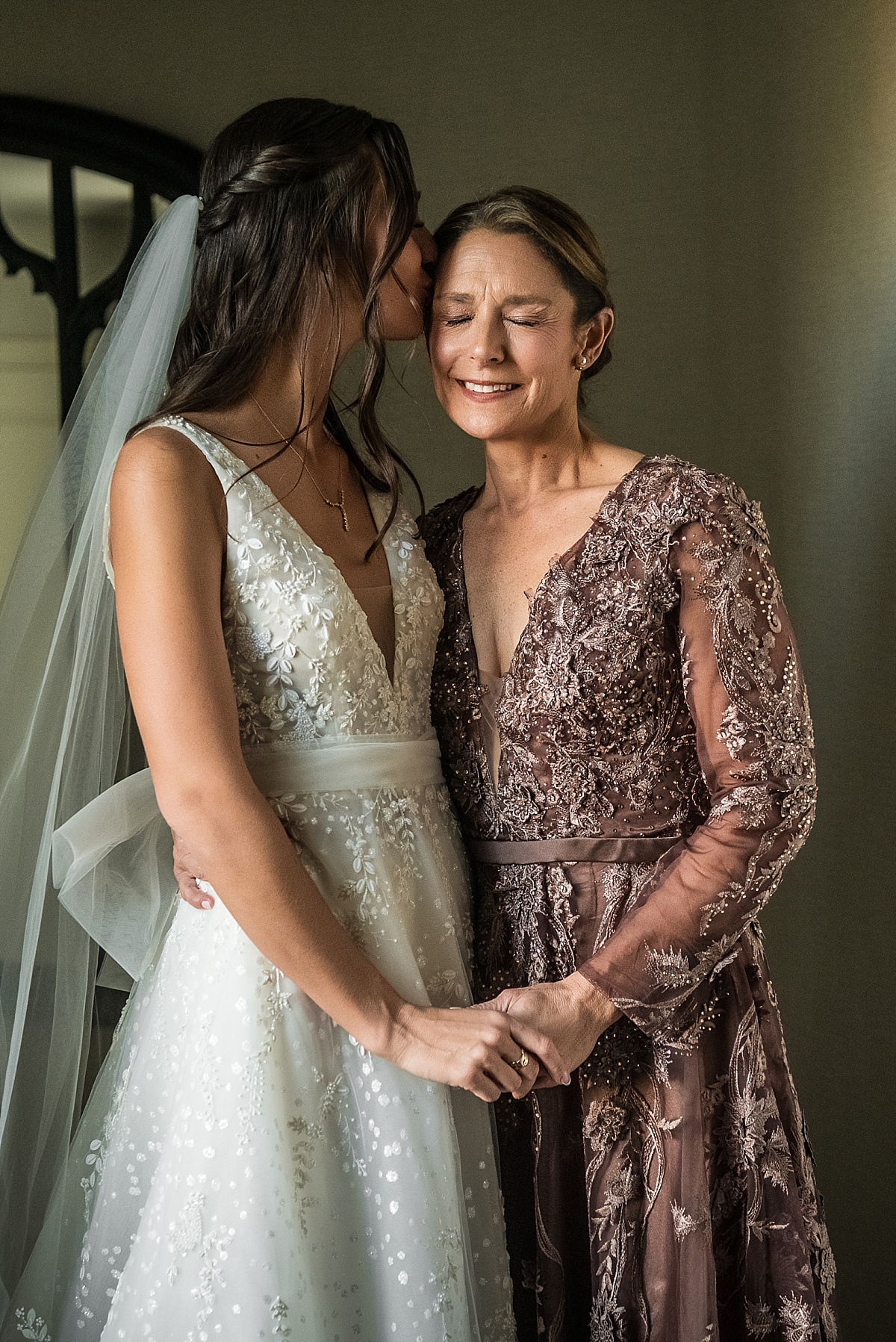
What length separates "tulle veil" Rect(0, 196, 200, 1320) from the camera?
57.7 inches

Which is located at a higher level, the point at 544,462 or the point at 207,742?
the point at 544,462

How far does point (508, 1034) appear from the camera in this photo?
4.56 feet

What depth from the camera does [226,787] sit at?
50.1 inches

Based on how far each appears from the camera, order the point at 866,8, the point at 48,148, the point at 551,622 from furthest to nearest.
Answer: the point at 48,148
the point at 866,8
the point at 551,622

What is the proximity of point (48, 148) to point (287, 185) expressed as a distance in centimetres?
142

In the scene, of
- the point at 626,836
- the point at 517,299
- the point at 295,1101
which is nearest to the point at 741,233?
the point at 517,299

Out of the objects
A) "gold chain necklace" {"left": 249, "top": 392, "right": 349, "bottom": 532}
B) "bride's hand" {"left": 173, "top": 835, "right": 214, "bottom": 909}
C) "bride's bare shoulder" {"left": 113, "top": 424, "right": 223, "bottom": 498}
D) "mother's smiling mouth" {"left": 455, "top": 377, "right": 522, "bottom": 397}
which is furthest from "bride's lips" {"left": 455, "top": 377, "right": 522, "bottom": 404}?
"bride's hand" {"left": 173, "top": 835, "right": 214, "bottom": 909}

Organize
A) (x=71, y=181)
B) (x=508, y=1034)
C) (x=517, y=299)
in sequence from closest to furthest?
(x=508, y=1034) < (x=517, y=299) < (x=71, y=181)

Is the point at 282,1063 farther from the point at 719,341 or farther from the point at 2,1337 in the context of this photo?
the point at 719,341

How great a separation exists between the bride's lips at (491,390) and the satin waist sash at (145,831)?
46 centimetres

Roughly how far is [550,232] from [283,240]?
0.38 metres

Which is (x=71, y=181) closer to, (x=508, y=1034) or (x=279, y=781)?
(x=279, y=781)

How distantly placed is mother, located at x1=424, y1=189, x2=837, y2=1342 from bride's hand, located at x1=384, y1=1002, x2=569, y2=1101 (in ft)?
0.14

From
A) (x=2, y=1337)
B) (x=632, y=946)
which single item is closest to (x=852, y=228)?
(x=632, y=946)
